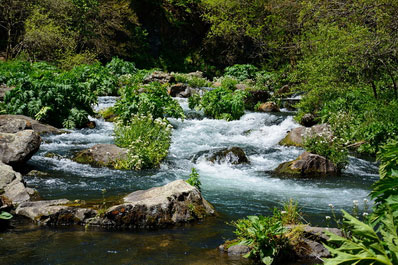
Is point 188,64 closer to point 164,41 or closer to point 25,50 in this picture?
point 164,41

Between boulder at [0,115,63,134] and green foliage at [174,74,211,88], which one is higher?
green foliage at [174,74,211,88]

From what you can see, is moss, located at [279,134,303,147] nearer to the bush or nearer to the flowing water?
the flowing water

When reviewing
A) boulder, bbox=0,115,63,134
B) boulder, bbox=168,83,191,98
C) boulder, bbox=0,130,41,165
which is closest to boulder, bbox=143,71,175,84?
boulder, bbox=168,83,191,98

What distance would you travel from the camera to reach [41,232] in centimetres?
506

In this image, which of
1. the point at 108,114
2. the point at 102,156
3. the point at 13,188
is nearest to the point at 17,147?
the point at 102,156

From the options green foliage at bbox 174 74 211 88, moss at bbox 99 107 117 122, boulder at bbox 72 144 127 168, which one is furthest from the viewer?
green foliage at bbox 174 74 211 88

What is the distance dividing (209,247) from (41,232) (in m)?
2.20

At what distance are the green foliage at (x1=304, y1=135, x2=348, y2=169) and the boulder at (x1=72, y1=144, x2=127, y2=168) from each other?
16.4 feet

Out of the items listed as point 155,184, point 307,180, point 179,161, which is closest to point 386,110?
point 307,180

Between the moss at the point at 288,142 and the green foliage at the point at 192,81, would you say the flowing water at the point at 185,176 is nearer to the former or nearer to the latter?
the moss at the point at 288,142

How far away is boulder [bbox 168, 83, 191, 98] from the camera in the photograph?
64.8 feet

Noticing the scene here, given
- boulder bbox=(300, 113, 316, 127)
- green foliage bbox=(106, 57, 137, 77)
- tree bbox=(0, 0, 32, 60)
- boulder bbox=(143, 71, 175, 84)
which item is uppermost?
tree bbox=(0, 0, 32, 60)

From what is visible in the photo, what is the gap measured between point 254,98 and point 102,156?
11.3m

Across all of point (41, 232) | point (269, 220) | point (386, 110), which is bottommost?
point (41, 232)
